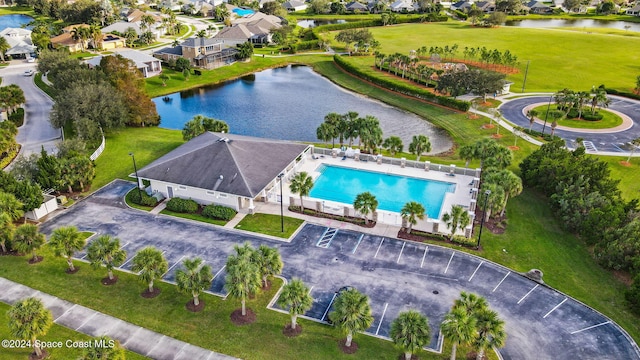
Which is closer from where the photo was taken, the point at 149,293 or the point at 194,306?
the point at 194,306

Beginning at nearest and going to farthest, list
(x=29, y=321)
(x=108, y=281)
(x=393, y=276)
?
(x=29, y=321), (x=108, y=281), (x=393, y=276)

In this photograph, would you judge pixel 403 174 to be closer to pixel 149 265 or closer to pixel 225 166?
pixel 225 166

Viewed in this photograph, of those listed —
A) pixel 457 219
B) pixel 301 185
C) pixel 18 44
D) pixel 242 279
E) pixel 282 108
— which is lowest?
pixel 282 108

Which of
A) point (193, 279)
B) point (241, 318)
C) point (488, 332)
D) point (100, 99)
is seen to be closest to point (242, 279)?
point (241, 318)

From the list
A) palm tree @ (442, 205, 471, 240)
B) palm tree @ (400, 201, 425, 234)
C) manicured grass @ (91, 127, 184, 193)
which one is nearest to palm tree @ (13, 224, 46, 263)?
manicured grass @ (91, 127, 184, 193)

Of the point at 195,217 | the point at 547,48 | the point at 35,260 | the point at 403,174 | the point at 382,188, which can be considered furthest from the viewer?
the point at 547,48

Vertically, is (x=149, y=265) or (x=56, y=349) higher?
(x=149, y=265)

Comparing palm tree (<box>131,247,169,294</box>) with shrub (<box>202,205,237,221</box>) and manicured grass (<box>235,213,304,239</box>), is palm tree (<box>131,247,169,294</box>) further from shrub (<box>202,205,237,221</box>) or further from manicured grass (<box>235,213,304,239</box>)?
shrub (<box>202,205,237,221</box>)
